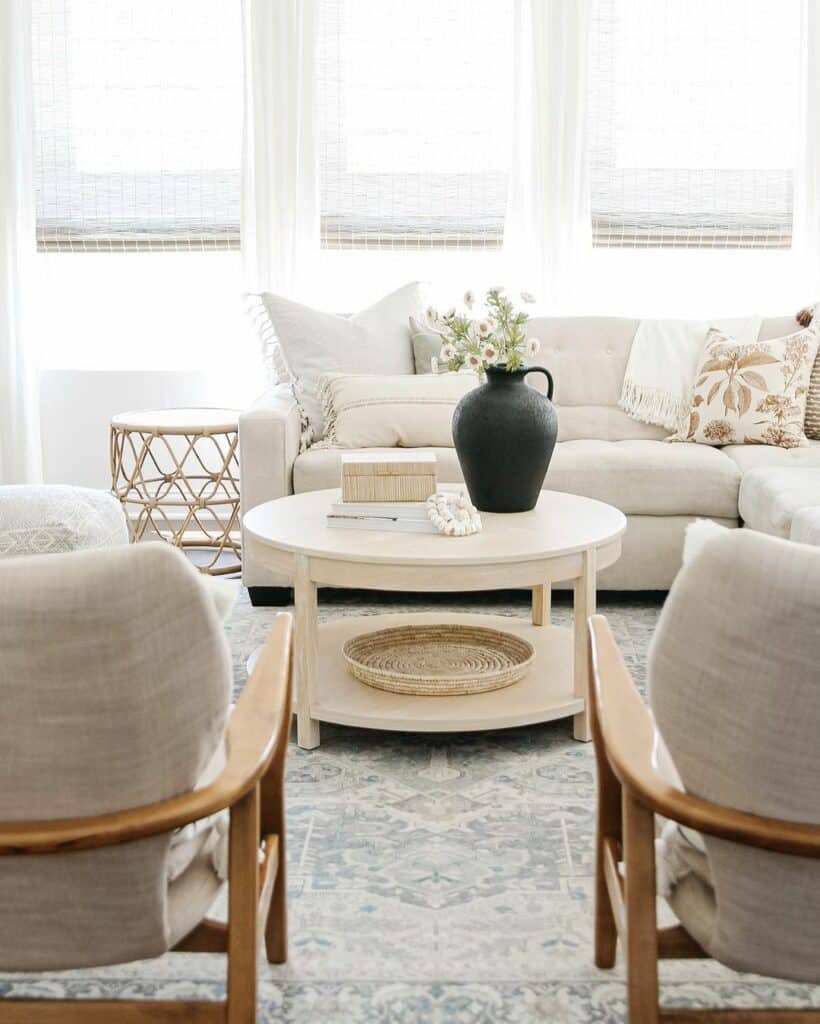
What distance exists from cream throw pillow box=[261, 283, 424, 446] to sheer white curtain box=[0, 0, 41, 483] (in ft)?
4.41

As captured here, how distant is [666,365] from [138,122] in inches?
92.7

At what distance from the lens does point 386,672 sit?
2.71 m

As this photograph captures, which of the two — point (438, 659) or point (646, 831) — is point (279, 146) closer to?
point (438, 659)

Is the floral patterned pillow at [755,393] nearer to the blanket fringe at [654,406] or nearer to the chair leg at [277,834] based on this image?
the blanket fringe at [654,406]

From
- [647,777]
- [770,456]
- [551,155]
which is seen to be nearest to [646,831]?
[647,777]

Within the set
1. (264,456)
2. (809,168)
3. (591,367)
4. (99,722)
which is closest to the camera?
(99,722)

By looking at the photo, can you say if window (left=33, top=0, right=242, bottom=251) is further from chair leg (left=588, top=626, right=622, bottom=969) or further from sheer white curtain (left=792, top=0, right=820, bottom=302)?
chair leg (left=588, top=626, right=622, bottom=969)

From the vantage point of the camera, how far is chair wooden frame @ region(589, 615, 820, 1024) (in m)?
1.13

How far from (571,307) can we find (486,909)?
3.34m

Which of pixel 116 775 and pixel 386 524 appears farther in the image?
pixel 386 524

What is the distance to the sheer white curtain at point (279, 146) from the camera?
15.8 feet

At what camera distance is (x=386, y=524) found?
273 cm

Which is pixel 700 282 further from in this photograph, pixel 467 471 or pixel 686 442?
pixel 467 471

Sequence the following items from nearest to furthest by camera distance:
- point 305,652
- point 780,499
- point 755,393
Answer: point 305,652
point 780,499
point 755,393
